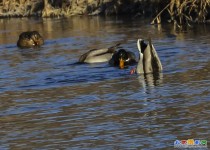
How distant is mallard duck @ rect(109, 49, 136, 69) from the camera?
16594mm

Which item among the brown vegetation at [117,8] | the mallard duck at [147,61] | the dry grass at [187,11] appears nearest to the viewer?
the mallard duck at [147,61]

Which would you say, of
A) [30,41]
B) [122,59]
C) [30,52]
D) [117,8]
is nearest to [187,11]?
[30,41]

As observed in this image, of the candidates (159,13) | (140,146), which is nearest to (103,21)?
(159,13)

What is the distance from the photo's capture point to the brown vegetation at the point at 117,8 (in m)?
25.1

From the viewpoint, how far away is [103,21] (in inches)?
1182

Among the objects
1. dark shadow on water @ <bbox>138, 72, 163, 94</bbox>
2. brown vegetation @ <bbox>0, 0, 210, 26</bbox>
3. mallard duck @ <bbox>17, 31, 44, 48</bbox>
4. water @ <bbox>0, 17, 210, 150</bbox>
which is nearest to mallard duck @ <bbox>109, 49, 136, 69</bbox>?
water @ <bbox>0, 17, 210, 150</bbox>

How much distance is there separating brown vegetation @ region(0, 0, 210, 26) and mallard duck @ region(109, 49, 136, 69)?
7592 millimetres

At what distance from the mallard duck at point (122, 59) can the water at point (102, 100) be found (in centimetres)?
26

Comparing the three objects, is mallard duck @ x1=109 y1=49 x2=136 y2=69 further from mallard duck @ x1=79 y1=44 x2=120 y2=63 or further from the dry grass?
the dry grass

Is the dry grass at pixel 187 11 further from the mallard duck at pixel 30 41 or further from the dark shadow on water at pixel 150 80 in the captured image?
the dark shadow on water at pixel 150 80

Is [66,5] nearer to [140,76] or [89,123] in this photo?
[140,76]

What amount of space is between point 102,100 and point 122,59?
4522 mm

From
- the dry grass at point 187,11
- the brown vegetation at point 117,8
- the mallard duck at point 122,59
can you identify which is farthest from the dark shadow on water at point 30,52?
the brown vegetation at point 117,8

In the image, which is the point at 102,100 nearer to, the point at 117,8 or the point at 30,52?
the point at 30,52
